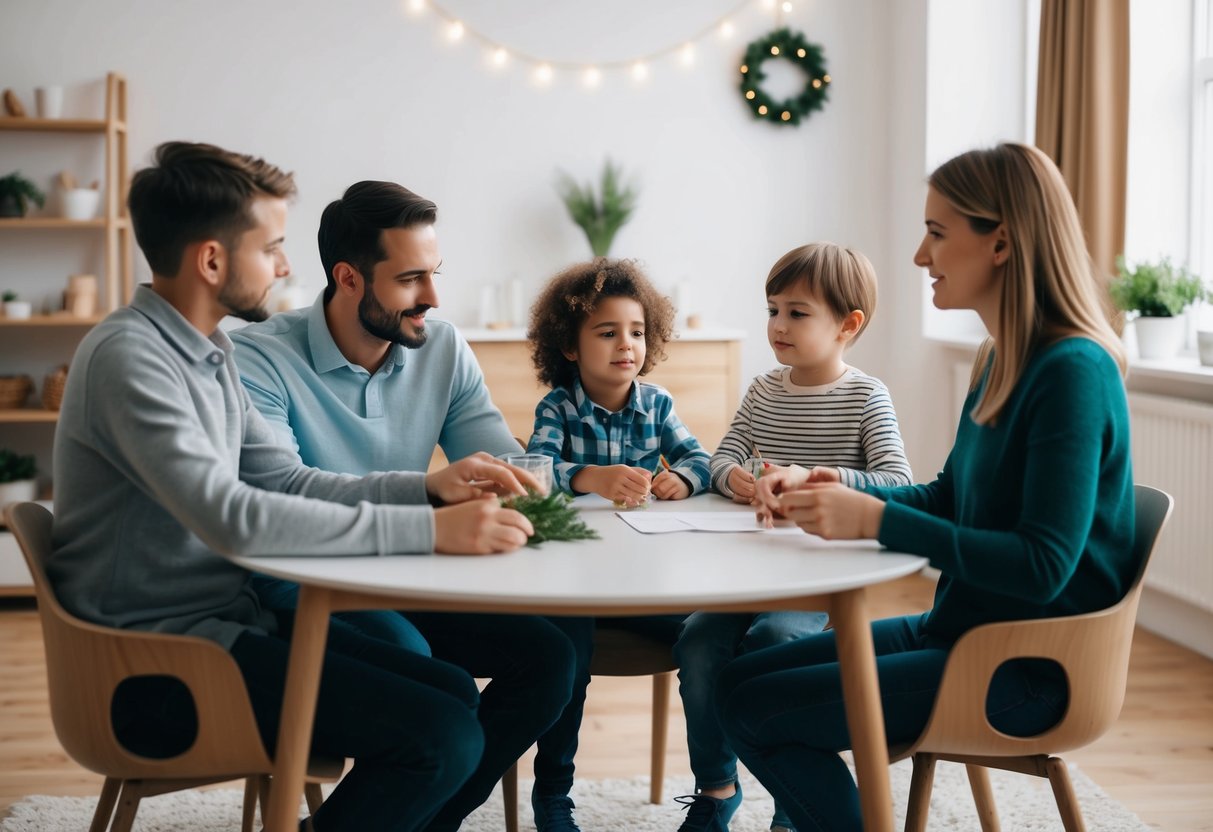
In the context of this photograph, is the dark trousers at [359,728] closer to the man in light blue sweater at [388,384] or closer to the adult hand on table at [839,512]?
the man in light blue sweater at [388,384]

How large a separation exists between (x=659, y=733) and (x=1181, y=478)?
1.77 m

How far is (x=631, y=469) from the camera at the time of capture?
6.73 ft

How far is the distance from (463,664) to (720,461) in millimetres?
599

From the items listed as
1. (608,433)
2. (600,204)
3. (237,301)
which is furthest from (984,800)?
(600,204)

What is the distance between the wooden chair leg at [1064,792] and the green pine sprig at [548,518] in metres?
0.70

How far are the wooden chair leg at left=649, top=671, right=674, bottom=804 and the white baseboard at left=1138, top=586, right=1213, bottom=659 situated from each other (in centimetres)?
174

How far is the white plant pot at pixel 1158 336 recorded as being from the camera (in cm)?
355

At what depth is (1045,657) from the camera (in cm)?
160

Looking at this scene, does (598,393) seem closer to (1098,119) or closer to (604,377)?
(604,377)

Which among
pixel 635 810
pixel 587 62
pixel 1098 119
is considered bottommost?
pixel 635 810

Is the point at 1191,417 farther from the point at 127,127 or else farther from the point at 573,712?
the point at 127,127

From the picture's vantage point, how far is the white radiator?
327 cm

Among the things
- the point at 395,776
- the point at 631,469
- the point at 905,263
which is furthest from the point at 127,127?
the point at 395,776

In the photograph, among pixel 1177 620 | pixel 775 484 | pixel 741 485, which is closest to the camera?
pixel 775 484
